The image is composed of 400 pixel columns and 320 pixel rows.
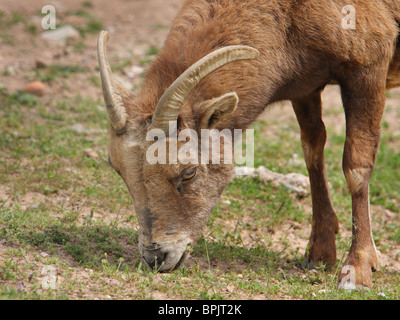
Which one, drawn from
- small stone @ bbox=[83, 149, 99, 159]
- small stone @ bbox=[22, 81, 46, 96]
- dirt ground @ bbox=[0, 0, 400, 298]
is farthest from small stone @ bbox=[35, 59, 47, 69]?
small stone @ bbox=[83, 149, 99, 159]

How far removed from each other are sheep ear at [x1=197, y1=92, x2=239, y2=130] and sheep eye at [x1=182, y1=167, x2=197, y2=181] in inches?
15.6

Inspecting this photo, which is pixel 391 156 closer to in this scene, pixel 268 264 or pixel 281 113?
pixel 281 113

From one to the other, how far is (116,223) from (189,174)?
1.45 metres

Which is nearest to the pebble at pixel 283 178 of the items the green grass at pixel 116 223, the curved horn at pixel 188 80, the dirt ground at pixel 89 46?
the green grass at pixel 116 223

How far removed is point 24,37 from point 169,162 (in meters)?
8.73

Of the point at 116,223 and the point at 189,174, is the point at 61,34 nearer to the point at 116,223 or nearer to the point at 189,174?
the point at 116,223

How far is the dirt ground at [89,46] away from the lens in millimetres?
10539

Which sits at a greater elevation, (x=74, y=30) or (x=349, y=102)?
(x=74, y=30)

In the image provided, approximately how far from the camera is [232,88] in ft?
17.5

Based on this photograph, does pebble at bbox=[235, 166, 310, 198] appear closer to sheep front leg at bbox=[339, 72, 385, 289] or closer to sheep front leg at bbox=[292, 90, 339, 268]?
sheep front leg at bbox=[292, 90, 339, 268]

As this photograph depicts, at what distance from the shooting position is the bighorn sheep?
197 inches

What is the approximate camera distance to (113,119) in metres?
5.02
